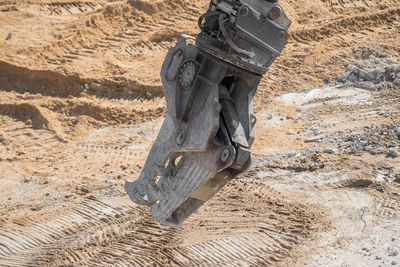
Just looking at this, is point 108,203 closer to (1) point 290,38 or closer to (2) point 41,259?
(2) point 41,259

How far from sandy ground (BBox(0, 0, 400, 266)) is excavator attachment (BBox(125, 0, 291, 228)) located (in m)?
2.04

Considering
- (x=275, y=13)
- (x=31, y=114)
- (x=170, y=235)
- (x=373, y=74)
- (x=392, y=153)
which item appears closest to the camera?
(x=275, y=13)

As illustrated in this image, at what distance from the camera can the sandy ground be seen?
8.60 metres

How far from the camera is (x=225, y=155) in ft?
20.4

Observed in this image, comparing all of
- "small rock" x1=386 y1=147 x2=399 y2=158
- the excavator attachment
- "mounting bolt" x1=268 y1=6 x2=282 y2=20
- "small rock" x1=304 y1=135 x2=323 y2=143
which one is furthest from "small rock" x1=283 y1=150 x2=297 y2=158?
"mounting bolt" x1=268 y1=6 x2=282 y2=20

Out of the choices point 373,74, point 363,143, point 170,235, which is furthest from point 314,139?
point 170,235

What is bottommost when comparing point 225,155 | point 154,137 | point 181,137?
point 154,137

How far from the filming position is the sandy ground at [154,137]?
860 cm

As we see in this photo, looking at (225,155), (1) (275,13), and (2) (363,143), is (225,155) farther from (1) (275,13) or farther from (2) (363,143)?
(2) (363,143)

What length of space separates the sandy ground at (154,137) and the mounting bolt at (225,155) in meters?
2.52

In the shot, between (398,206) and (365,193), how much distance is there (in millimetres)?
622

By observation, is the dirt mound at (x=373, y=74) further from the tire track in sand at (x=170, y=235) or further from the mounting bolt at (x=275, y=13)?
the mounting bolt at (x=275, y=13)

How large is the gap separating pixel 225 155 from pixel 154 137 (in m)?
6.69

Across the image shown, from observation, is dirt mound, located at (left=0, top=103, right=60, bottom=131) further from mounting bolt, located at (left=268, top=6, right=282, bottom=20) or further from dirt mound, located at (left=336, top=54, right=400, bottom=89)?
mounting bolt, located at (left=268, top=6, right=282, bottom=20)
